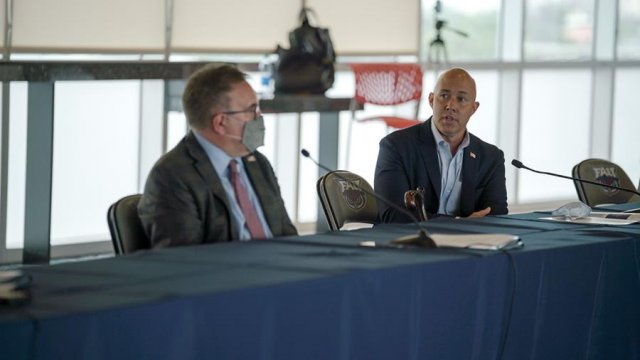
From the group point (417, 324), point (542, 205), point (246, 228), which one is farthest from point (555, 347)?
point (542, 205)

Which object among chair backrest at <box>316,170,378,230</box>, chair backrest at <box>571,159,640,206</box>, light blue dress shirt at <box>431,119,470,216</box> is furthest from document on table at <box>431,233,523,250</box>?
chair backrest at <box>571,159,640,206</box>

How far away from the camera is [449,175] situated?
196 inches

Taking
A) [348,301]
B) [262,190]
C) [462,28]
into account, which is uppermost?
[462,28]

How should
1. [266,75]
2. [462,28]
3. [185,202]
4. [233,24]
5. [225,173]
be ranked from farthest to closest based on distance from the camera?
[462,28]
[233,24]
[266,75]
[225,173]
[185,202]

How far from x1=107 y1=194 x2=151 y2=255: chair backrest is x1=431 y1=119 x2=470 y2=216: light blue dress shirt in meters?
1.57

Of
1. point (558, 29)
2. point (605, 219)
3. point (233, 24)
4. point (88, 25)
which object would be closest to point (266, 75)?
point (233, 24)

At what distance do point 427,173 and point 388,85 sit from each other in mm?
2783

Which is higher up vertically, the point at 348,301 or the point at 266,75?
the point at 266,75

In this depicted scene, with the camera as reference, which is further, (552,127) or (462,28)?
(552,127)

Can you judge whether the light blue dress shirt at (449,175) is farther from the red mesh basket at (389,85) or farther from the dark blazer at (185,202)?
the red mesh basket at (389,85)

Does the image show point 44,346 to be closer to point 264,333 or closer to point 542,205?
point 264,333

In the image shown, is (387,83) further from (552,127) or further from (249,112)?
(249,112)

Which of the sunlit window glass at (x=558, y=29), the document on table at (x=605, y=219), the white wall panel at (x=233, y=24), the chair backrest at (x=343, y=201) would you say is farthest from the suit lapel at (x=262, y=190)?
the sunlit window glass at (x=558, y=29)

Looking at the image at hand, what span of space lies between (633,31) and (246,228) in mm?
7322
